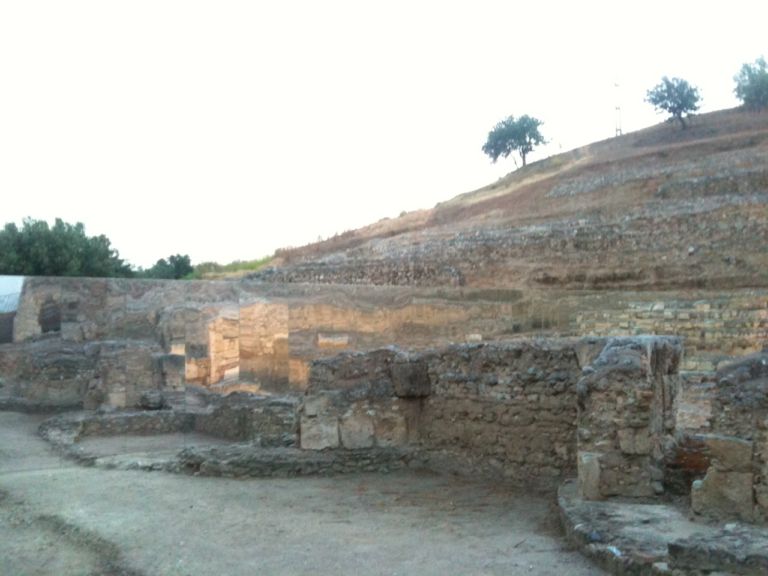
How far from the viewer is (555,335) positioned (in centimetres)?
1686

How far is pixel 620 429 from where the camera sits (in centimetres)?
618

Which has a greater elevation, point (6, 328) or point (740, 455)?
point (6, 328)

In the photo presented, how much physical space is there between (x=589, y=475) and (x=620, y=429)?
1.26 feet

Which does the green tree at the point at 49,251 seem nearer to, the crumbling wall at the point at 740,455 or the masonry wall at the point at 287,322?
the masonry wall at the point at 287,322

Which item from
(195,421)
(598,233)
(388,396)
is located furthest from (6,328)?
(598,233)

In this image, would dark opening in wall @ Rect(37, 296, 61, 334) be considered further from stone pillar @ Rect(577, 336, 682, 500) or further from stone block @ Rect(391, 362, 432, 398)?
stone pillar @ Rect(577, 336, 682, 500)

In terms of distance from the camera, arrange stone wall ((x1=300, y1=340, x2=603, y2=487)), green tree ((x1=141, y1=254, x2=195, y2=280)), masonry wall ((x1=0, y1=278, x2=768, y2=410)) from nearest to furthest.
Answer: stone wall ((x1=300, y1=340, x2=603, y2=487)) → masonry wall ((x1=0, y1=278, x2=768, y2=410)) → green tree ((x1=141, y1=254, x2=195, y2=280))

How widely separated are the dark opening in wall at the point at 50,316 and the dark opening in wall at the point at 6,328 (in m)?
0.45

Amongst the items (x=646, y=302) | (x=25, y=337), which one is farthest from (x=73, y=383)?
(x=646, y=302)

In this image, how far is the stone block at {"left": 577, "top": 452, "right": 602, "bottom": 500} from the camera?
614 cm

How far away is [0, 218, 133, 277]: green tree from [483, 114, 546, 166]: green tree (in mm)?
36375

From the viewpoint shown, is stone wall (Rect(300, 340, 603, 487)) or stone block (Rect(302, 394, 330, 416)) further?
stone block (Rect(302, 394, 330, 416))

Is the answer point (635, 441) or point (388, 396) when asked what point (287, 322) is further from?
point (635, 441)

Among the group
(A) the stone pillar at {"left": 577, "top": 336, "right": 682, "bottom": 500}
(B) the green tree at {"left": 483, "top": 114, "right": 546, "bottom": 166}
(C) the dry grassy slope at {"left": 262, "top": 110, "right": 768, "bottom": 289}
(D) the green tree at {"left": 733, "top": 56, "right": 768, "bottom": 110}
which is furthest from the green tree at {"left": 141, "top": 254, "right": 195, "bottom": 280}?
(D) the green tree at {"left": 733, "top": 56, "right": 768, "bottom": 110}
